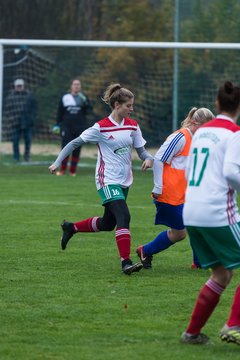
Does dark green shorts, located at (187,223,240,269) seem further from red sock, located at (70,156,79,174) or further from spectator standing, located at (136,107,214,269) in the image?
red sock, located at (70,156,79,174)

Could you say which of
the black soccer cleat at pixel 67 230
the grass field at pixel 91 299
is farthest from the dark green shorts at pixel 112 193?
the black soccer cleat at pixel 67 230

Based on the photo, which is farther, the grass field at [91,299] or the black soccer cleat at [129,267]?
the black soccer cleat at [129,267]

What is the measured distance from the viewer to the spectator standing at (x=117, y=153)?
9164 mm

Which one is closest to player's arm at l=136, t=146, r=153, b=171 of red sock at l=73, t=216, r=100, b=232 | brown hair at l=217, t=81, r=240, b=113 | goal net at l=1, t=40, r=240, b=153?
red sock at l=73, t=216, r=100, b=232

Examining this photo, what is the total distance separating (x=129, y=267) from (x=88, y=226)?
96cm

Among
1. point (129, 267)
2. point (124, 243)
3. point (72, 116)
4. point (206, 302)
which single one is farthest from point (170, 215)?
point (72, 116)

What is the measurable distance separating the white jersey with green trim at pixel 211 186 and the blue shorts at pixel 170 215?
2.89 metres

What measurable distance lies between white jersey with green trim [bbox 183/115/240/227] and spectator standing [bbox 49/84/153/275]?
2840 mm

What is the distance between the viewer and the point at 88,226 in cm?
983

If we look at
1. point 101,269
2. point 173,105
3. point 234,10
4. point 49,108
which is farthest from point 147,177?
point 101,269

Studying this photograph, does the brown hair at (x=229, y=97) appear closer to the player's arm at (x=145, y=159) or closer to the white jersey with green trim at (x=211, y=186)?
the white jersey with green trim at (x=211, y=186)

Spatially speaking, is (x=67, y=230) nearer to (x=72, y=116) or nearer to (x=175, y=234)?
(x=175, y=234)

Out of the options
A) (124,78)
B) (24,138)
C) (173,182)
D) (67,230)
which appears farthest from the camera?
(124,78)

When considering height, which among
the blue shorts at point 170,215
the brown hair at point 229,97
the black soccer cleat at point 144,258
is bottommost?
the black soccer cleat at point 144,258
